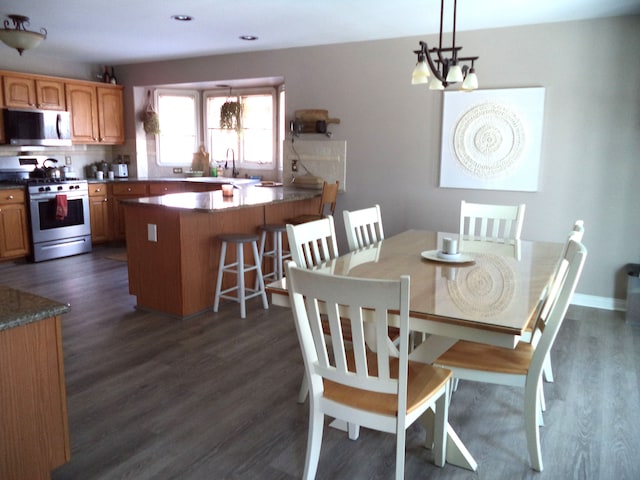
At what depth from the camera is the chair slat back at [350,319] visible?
153 centimetres

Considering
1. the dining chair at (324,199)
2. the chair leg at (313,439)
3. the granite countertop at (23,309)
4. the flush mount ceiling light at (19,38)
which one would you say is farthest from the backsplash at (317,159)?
the granite countertop at (23,309)

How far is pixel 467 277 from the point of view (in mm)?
2301

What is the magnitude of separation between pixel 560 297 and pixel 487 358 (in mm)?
411

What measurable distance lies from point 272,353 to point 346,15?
9.07ft

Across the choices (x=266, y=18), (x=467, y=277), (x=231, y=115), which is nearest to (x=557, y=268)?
(x=467, y=277)

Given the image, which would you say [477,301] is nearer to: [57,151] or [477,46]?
[477,46]

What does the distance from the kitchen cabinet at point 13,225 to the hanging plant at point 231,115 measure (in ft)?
8.47

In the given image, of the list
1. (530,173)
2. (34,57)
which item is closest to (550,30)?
(530,173)

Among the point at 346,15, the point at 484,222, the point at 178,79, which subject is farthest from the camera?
the point at 178,79

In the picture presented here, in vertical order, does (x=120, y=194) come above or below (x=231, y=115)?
below

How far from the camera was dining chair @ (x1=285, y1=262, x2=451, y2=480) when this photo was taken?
1560mm

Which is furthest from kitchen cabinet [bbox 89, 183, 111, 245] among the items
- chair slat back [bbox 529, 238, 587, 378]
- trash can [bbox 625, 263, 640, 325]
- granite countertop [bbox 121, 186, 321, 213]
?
trash can [bbox 625, 263, 640, 325]

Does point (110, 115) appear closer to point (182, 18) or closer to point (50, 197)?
point (50, 197)

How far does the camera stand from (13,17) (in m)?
4.28
